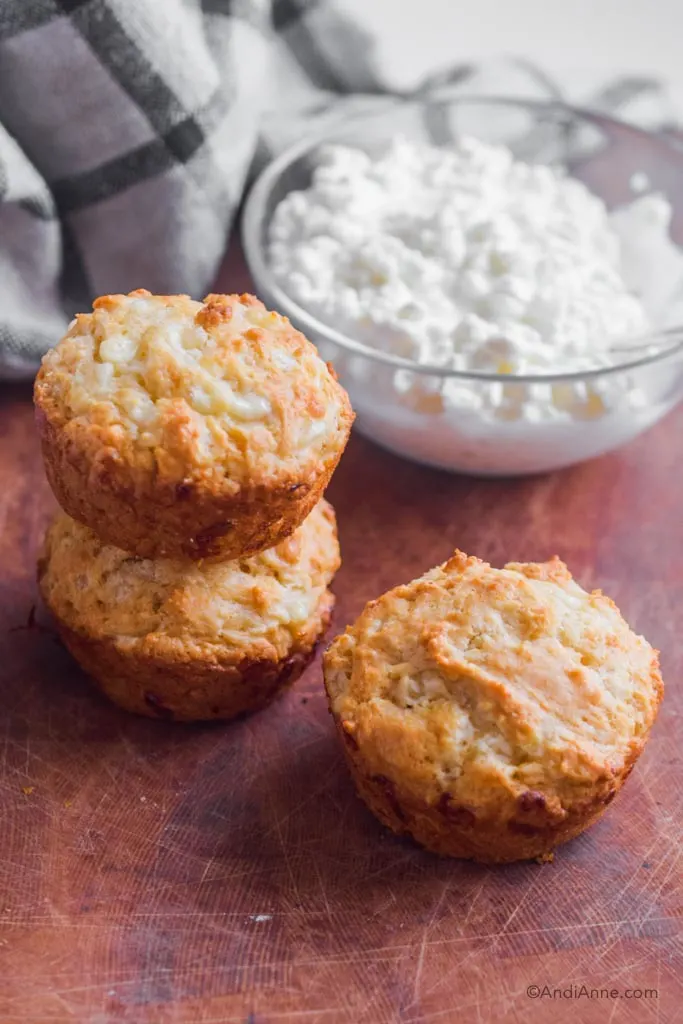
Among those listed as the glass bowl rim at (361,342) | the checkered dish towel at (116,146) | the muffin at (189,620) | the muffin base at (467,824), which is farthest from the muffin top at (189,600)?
the checkered dish towel at (116,146)

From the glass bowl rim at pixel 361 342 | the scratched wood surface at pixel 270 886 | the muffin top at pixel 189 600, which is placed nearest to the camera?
the scratched wood surface at pixel 270 886

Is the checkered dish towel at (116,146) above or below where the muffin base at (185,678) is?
above

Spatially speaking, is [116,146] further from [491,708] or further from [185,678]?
[491,708]

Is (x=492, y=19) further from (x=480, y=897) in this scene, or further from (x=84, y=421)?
(x=480, y=897)

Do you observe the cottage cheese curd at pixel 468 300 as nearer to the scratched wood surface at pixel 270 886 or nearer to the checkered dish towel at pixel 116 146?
the checkered dish towel at pixel 116 146

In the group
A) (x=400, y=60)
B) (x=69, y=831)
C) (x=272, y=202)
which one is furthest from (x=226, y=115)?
(x=69, y=831)

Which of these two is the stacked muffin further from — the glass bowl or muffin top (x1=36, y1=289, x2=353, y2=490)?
the glass bowl
